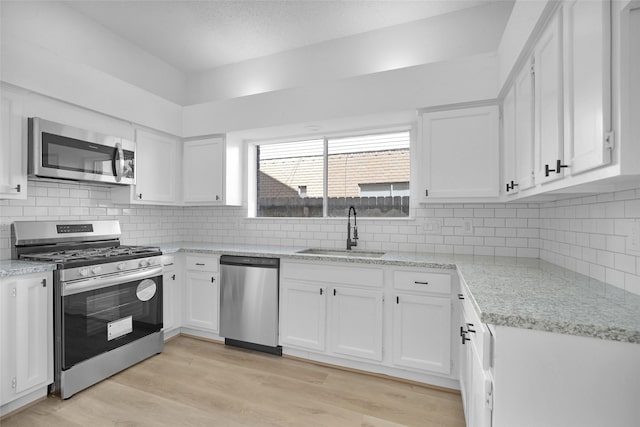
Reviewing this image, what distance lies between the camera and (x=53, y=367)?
2.18 metres

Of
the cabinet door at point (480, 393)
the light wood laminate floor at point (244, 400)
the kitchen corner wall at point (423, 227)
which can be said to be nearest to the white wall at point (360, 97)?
the kitchen corner wall at point (423, 227)

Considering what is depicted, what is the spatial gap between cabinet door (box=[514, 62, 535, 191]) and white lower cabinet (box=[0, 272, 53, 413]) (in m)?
3.09

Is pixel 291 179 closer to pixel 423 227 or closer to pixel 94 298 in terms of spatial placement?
pixel 423 227

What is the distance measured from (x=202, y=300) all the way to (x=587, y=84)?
328 centimetres

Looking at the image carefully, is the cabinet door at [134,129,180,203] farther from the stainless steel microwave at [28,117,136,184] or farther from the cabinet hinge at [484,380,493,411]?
the cabinet hinge at [484,380,493,411]

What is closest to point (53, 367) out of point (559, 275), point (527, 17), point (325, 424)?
point (325, 424)

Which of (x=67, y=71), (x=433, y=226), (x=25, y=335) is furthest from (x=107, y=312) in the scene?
(x=433, y=226)

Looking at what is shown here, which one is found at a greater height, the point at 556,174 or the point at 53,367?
the point at 556,174

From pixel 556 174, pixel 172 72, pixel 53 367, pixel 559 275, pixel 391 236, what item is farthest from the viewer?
pixel 172 72

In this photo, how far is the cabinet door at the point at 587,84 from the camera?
103 centimetres

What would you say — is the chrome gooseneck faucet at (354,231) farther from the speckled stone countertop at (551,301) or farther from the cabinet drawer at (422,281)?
the speckled stone countertop at (551,301)

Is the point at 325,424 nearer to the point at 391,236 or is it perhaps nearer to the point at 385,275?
the point at 385,275

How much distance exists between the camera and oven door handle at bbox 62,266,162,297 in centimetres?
220

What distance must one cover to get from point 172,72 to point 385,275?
3.54m
